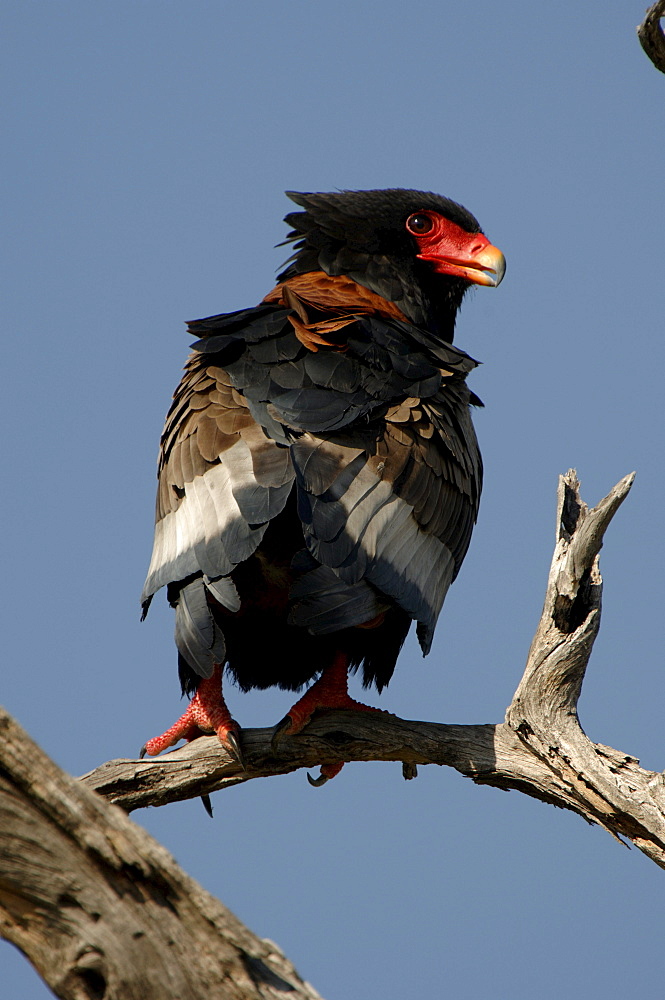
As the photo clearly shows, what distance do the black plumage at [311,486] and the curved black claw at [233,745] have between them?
48 centimetres

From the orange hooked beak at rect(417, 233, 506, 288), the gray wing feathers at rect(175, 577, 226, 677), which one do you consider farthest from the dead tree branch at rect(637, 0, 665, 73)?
the gray wing feathers at rect(175, 577, 226, 677)

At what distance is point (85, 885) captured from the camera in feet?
8.43

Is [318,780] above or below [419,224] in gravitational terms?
below

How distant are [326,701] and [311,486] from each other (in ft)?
3.75

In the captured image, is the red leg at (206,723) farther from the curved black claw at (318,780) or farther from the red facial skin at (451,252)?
the red facial skin at (451,252)

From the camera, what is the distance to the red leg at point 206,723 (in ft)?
15.2

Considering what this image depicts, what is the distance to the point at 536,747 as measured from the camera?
4.51 meters

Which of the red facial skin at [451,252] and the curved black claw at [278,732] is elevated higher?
the red facial skin at [451,252]

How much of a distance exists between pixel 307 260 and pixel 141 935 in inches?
189

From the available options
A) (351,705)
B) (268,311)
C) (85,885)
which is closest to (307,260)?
(268,311)

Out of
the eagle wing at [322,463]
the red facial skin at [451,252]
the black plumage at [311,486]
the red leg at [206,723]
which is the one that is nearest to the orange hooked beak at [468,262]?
the red facial skin at [451,252]

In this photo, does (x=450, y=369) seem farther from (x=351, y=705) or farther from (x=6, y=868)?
(x=6, y=868)

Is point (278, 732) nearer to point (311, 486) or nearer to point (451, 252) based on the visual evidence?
point (311, 486)

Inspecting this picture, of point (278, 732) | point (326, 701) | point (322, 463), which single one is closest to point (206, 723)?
point (278, 732)
